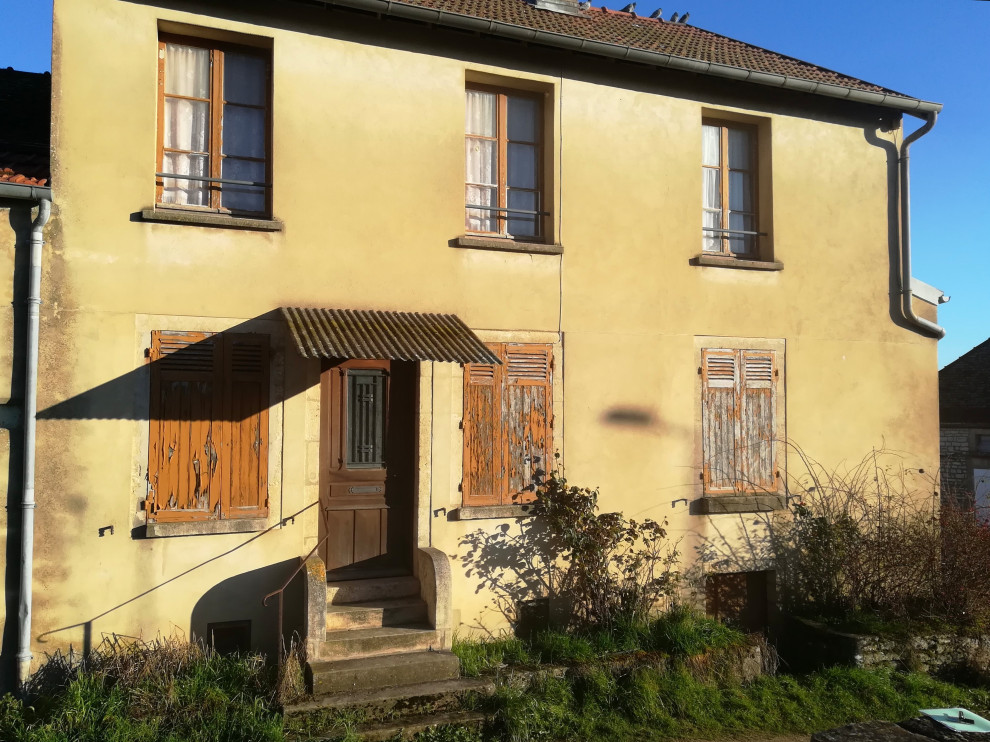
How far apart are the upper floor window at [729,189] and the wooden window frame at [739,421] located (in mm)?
1218

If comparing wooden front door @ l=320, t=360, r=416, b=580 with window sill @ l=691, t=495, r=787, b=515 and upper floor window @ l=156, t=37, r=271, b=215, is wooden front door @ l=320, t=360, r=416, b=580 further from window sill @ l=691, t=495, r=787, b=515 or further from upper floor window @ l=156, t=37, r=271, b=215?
window sill @ l=691, t=495, r=787, b=515

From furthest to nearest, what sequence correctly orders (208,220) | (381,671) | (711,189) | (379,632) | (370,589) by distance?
(711,189), (370,589), (208,220), (379,632), (381,671)

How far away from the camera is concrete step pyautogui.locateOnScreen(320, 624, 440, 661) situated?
20.9ft

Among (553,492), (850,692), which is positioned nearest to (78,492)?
(553,492)

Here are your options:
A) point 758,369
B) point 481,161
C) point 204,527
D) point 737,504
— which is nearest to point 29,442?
point 204,527

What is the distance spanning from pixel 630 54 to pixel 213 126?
421 cm

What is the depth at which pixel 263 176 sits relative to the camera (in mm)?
7223

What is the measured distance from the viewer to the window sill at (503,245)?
7633 millimetres

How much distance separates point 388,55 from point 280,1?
1059mm

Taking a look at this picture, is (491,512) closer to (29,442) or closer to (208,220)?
(208,220)

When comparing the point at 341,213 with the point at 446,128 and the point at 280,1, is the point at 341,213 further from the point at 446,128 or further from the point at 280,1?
the point at 280,1

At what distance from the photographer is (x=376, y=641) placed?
21.2 feet

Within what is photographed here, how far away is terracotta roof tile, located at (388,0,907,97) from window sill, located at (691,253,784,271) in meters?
2.07

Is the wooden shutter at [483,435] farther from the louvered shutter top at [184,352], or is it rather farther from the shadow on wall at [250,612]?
the louvered shutter top at [184,352]
